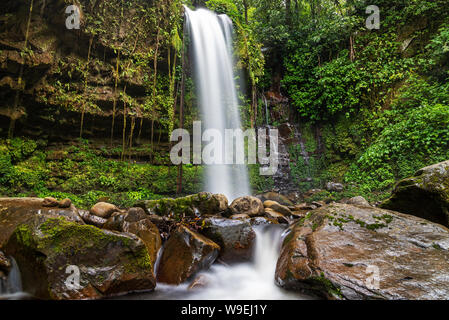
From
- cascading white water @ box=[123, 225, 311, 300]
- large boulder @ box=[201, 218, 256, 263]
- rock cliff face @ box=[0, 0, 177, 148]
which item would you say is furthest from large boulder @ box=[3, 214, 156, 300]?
rock cliff face @ box=[0, 0, 177, 148]

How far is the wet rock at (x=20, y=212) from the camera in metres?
3.54

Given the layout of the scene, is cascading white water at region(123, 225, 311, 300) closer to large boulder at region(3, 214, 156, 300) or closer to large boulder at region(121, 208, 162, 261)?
large boulder at region(3, 214, 156, 300)

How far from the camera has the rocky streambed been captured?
8.10ft

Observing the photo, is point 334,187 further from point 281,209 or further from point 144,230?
point 144,230

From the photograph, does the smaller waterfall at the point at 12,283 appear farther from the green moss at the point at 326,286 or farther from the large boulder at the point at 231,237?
the green moss at the point at 326,286

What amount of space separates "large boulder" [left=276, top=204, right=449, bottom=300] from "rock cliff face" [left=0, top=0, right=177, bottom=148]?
25.8ft

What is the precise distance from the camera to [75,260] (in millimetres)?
2596

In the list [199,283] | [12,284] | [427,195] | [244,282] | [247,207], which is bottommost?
[244,282]

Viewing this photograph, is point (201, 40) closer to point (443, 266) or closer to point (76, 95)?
point (76, 95)

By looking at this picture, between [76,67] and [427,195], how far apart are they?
10374 mm

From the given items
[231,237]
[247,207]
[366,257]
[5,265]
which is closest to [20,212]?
[5,265]

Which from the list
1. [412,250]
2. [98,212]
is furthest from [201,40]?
[412,250]
